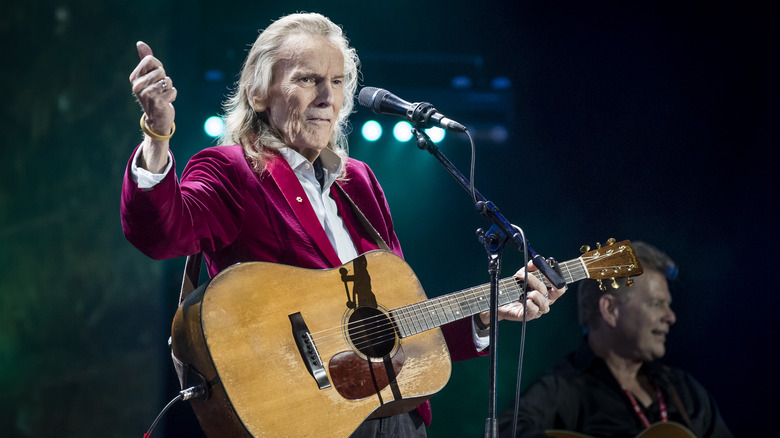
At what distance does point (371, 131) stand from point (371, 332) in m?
2.98

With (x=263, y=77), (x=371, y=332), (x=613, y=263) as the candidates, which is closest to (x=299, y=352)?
(x=371, y=332)

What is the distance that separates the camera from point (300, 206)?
2299mm

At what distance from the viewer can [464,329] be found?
2592 millimetres

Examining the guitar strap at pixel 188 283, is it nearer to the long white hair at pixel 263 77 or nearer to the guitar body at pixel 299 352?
the guitar body at pixel 299 352

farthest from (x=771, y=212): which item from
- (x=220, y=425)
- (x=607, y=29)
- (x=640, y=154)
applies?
(x=220, y=425)

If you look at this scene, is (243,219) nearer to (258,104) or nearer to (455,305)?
(258,104)

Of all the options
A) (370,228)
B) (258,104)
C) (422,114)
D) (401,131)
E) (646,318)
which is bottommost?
(646,318)

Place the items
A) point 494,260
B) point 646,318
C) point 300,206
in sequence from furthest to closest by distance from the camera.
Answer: point 646,318, point 300,206, point 494,260

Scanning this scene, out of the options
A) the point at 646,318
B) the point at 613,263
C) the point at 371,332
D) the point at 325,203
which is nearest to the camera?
the point at 371,332

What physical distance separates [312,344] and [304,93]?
0.97 m

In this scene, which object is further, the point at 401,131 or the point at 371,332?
the point at 401,131

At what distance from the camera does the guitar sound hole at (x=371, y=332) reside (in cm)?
215

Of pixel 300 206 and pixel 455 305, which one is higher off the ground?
pixel 300 206

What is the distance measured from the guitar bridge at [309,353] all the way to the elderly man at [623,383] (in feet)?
7.80
